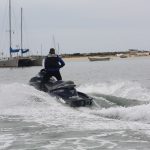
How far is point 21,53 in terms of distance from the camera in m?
76.4

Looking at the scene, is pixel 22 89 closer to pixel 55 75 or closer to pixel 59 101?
pixel 55 75

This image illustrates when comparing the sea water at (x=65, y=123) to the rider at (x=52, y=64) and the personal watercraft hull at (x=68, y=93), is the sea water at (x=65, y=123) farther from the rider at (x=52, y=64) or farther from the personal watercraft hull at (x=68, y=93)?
the rider at (x=52, y=64)

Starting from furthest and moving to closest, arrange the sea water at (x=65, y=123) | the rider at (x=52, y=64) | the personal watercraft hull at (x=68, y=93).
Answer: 1. the rider at (x=52, y=64)
2. the personal watercraft hull at (x=68, y=93)
3. the sea water at (x=65, y=123)

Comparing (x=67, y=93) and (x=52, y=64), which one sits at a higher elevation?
(x=52, y=64)

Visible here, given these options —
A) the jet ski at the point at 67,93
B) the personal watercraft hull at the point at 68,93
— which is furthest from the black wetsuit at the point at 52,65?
the personal watercraft hull at the point at 68,93

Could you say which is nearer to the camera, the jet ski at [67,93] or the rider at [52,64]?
the jet ski at [67,93]

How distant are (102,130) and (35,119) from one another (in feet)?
8.64

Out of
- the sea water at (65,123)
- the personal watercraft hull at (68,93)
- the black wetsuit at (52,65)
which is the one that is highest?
the black wetsuit at (52,65)

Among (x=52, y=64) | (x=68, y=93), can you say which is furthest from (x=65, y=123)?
(x=52, y=64)

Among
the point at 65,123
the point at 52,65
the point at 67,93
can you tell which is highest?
the point at 52,65

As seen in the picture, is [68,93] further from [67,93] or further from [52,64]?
[52,64]

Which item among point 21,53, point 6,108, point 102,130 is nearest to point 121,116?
point 102,130

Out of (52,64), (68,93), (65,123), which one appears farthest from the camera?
(52,64)

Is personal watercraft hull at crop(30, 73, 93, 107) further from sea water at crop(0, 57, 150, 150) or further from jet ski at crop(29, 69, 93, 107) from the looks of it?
sea water at crop(0, 57, 150, 150)
